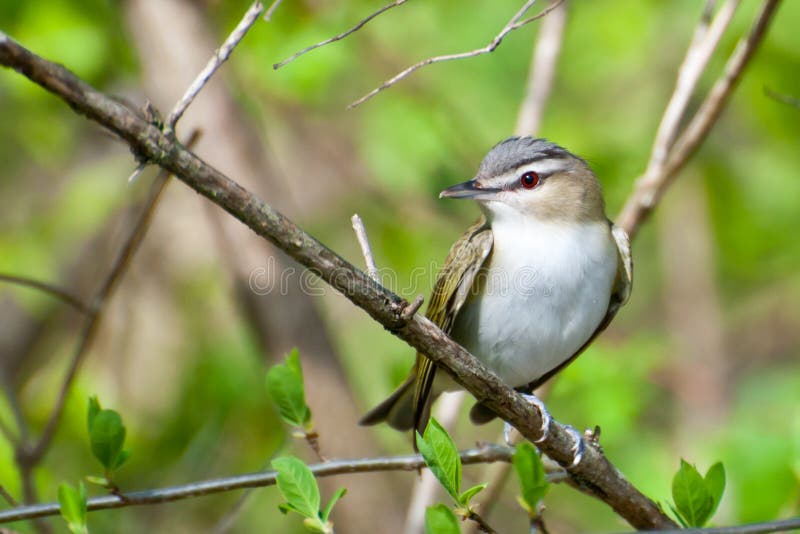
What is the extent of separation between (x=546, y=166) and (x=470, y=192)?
0.48 meters

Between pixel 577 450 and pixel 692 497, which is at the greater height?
pixel 577 450

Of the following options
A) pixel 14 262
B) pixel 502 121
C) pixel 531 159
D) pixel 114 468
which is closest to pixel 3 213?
pixel 14 262

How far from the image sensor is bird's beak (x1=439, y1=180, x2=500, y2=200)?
3951 mm

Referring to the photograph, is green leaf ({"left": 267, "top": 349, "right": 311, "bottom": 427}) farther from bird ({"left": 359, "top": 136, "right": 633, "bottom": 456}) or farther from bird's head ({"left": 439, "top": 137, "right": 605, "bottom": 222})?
bird's head ({"left": 439, "top": 137, "right": 605, "bottom": 222})

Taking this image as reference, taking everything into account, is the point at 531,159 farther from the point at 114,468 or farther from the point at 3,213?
the point at 3,213

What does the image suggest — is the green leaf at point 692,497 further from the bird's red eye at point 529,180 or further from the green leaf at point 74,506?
the bird's red eye at point 529,180

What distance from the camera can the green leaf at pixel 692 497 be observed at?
103 inches

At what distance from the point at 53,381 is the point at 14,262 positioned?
2.64 feet

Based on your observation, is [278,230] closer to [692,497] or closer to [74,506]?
[74,506]

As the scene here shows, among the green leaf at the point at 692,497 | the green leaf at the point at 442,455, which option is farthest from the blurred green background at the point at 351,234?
the green leaf at the point at 442,455

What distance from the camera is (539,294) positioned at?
12.9ft

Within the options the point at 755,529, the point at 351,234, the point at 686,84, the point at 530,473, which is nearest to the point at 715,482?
the point at 755,529

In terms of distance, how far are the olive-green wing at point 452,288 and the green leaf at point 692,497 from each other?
53.0 inches

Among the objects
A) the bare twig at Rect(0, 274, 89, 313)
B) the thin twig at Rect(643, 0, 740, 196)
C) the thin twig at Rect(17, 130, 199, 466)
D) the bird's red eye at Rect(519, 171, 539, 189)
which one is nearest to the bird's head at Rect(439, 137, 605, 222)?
the bird's red eye at Rect(519, 171, 539, 189)
